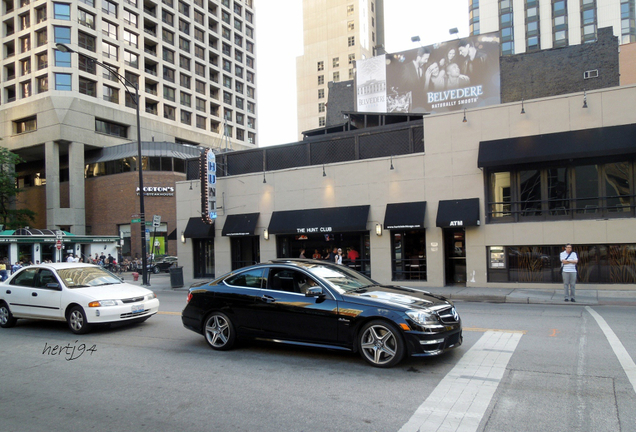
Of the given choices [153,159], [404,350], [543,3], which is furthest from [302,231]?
[543,3]

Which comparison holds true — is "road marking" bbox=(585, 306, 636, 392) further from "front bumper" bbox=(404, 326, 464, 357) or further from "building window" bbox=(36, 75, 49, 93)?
"building window" bbox=(36, 75, 49, 93)

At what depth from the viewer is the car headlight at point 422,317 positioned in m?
6.25

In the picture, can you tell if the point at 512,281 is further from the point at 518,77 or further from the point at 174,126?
the point at 174,126

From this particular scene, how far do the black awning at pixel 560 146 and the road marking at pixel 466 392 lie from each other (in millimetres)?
10751

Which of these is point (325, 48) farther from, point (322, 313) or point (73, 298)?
point (322, 313)

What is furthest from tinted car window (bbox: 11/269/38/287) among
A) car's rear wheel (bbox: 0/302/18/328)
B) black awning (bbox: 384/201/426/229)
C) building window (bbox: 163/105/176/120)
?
building window (bbox: 163/105/176/120)

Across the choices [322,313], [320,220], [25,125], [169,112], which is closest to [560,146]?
[320,220]

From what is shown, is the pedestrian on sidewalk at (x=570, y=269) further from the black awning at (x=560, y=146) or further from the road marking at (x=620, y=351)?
the black awning at (x=560, y=146)

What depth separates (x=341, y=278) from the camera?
7.61 metres

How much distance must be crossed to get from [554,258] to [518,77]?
17.3 meters

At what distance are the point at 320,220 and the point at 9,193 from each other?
43.9m

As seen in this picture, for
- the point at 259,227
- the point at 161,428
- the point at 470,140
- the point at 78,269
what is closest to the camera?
the point at 161,428

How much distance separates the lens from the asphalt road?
4.70 metres

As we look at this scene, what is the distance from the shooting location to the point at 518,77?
29.7 m
